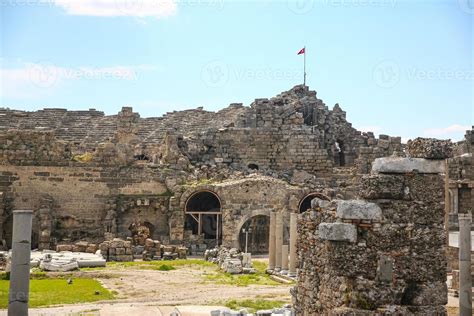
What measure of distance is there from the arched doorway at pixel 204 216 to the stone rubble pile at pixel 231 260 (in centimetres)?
349

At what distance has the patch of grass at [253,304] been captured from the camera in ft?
53.0

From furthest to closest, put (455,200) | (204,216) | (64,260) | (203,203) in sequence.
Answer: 1. (455,200)
2. (203,203)
3. (204,216)
4. (64,260)

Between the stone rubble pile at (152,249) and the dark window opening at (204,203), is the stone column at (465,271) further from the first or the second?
the dark window opening at (204,203)

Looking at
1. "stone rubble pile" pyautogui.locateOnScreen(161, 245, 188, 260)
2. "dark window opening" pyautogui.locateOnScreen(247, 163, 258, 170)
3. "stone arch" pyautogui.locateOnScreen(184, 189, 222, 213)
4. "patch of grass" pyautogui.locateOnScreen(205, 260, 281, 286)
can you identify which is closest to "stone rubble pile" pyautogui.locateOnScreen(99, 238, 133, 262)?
"stone rubble pile" pyautogui.locateOnScreen(161, 245, 188, 260)

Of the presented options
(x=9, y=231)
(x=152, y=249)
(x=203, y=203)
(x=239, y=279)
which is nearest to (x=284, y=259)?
(x=239, y=279)

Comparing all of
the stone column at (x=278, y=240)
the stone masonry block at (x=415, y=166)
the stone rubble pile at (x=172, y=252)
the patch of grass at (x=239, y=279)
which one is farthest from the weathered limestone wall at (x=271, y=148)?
the stone masonry block at (x=415, y=166)

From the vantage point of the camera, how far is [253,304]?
16609 millimetres

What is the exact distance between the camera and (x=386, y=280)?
8516mm

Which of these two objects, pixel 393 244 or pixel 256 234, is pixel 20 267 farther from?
pixel 256 234

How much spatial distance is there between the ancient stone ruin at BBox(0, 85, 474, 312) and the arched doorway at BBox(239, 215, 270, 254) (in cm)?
5

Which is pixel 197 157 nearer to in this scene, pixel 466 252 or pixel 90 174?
pixel 90 174

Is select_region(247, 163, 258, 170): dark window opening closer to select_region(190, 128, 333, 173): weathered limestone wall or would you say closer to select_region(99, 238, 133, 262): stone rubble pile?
select_region(190, 128, 333, 173): weathered limestone wall

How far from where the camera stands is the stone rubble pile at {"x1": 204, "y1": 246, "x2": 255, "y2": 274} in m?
23.7

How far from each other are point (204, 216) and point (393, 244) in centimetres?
2592
